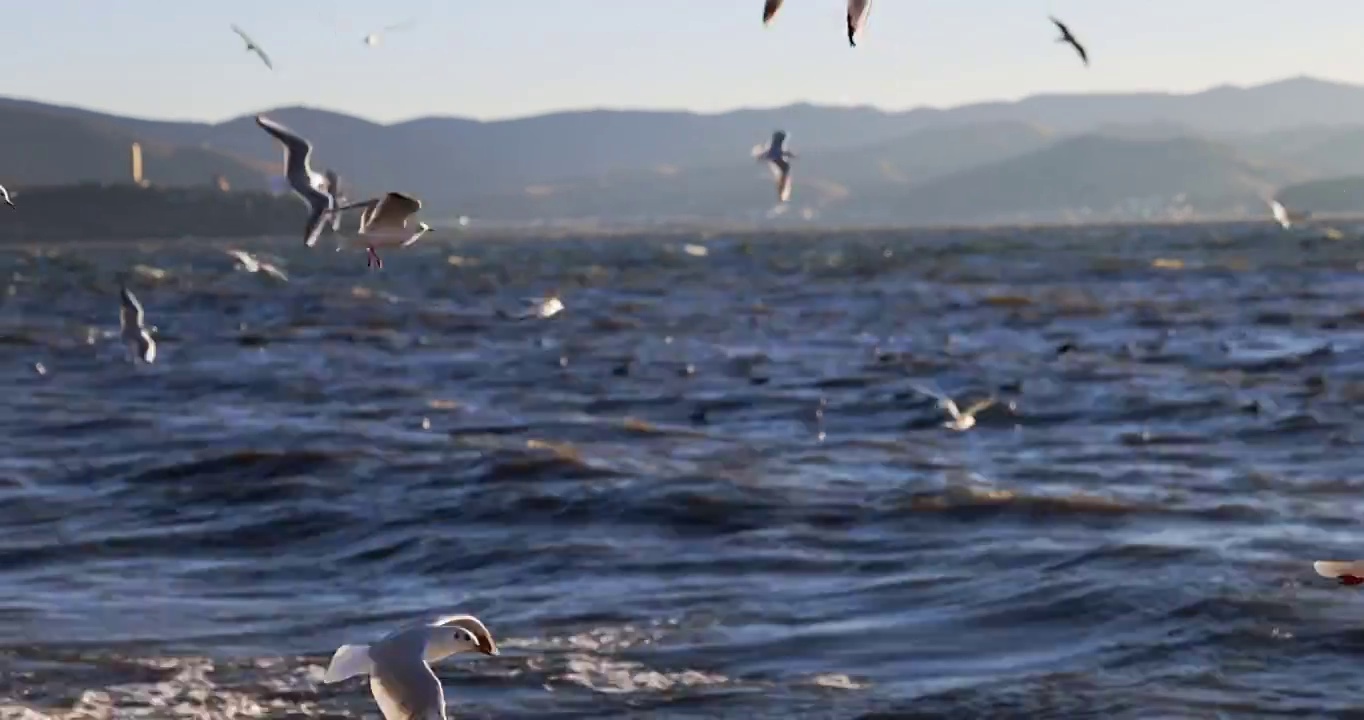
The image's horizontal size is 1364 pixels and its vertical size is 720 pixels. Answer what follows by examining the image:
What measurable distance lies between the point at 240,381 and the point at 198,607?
1409 centimetres

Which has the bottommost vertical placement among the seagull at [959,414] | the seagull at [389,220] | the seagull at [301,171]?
the seagull at [959,414]

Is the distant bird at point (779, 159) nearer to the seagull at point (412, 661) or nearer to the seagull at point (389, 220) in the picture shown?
the seagull at point (389, 220)

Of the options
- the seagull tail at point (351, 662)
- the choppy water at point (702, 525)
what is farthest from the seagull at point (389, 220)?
the seagull tail at point (351, 662)

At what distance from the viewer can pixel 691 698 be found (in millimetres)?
8727

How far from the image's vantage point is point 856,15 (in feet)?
26.0

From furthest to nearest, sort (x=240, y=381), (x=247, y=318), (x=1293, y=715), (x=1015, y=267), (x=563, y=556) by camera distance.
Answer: (x=1015, y=267)
(x=247, y=318)
(x=240, y=381)
(x=563, y=556)
(x=1293, y=715)

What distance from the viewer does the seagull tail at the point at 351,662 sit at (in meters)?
6.54

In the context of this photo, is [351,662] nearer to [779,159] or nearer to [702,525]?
[702,525]

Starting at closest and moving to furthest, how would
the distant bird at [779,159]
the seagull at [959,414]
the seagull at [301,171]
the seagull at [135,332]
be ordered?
1. the seagull at [301,171]
2. the seagull at [959,414]
3. the distant bird at [779,159]
4. the seagull at [135,332]

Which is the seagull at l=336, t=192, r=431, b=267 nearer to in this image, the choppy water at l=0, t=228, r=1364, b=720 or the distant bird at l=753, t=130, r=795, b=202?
the choppy water at l=0, t=228, r=1364, b=720

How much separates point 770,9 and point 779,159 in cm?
1110

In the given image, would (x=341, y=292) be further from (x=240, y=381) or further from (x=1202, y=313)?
(x=240, y=381)

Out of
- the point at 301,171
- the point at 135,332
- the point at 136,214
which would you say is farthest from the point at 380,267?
the point at 136,214

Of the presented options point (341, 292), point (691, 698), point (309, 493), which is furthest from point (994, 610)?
point (341, 292)
